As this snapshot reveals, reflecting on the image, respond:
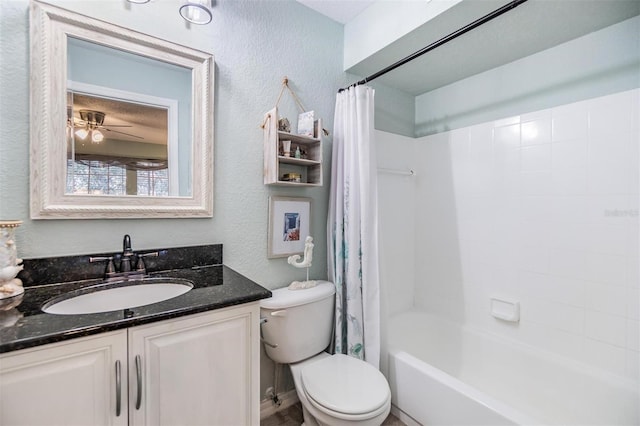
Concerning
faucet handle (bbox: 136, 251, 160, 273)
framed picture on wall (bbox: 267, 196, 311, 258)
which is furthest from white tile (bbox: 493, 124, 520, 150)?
faucet handle (bbox: 136, 251, 160, 273)

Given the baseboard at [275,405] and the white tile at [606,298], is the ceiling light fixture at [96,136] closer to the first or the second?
the baseboard at [275,405]

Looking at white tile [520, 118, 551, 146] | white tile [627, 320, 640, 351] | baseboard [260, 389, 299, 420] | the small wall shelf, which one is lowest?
baseboard [260, 389, 299, 420]

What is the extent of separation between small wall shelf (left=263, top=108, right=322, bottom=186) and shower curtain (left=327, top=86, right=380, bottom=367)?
0.61 feet

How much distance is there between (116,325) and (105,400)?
0.72ft

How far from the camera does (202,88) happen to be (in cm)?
145

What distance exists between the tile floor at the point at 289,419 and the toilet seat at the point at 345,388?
1.35ft

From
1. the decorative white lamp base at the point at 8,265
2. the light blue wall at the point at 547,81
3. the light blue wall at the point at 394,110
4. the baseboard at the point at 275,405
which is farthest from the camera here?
the light blue wall at the point at 394,110

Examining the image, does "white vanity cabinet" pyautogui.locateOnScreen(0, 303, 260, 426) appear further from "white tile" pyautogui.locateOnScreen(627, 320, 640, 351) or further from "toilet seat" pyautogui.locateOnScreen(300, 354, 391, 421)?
"white tile" pyautogui.locateOnScreen(627, 320, 640, 351)

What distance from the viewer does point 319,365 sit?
1521mm

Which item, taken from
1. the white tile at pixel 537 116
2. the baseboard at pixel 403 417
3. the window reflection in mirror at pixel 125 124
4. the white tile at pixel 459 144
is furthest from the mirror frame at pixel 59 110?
the white tile at pixel 537 116

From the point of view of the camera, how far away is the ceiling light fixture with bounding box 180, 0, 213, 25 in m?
1.31

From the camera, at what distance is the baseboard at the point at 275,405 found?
1681 mm

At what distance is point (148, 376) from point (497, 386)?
199 centimetres

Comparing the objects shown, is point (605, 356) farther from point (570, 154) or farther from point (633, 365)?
point (570, 154)
